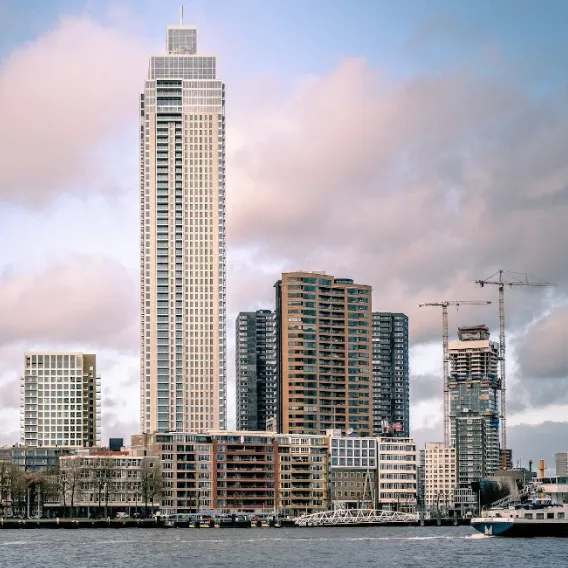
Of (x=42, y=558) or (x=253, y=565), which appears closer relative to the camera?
(x=253, y=565)

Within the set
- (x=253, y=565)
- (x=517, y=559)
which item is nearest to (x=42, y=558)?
(x=253, y=565)


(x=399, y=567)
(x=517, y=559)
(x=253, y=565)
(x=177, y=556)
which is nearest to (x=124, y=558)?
(x=177, y=556)

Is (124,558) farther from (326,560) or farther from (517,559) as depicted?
(517,559)

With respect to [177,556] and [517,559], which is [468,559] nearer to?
[517,559]

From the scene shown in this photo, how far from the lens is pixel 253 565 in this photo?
16738cm

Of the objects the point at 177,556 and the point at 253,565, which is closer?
the point at 253,565

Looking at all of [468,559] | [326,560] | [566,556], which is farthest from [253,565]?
[566,556]

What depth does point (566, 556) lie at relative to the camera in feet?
584

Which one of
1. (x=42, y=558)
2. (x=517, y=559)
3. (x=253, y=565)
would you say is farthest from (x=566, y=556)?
(x=42, y=558)

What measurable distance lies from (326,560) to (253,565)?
1335 centimetres

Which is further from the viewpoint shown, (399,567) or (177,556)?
(177,556)

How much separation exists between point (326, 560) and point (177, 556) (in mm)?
22120

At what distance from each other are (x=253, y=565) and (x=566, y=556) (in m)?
42.7

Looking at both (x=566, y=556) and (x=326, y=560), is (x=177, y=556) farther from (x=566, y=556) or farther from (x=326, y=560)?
(x=566, y=556)
